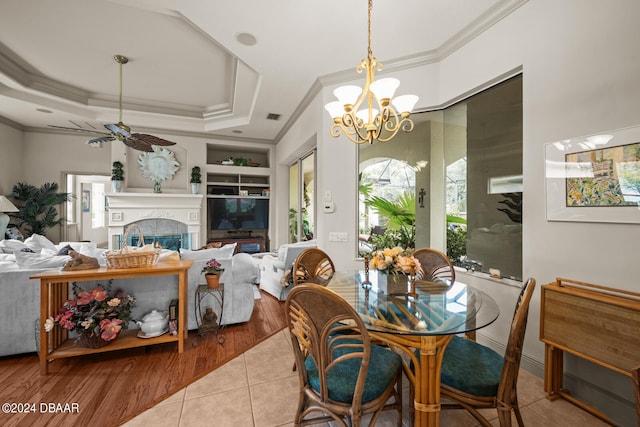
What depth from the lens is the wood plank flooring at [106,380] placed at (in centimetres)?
172

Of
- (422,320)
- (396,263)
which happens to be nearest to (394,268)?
(396,263)

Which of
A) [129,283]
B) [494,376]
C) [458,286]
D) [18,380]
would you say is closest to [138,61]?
[129,283]

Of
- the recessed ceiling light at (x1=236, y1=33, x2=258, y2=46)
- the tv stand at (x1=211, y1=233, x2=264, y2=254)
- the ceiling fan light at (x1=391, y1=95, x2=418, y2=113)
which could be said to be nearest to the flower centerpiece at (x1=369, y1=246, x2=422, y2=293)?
the ceiling fan light at (x1=391, y1=95, x2=418, y2=113)

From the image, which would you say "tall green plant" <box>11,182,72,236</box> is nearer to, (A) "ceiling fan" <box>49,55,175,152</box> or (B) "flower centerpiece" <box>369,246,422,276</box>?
(A) "ceiling fan" <box>49,55,175,152</box>

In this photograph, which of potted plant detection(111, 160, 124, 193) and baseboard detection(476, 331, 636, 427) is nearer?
baseboard detection(476, 331, 636, 427)

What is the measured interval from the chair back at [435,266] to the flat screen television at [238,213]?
475 centimetres

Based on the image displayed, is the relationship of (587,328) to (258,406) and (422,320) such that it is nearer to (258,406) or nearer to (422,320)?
(422,320)

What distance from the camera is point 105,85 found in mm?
4191

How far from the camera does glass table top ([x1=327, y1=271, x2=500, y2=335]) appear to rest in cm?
128

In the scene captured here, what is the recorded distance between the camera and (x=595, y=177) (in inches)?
67.8

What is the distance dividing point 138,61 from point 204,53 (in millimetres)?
917

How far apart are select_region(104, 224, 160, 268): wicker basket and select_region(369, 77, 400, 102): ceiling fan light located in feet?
7.11

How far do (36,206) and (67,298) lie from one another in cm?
429

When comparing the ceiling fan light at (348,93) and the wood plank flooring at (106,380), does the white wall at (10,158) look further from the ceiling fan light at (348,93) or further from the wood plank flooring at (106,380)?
the ceiling fan light at (348,93)
